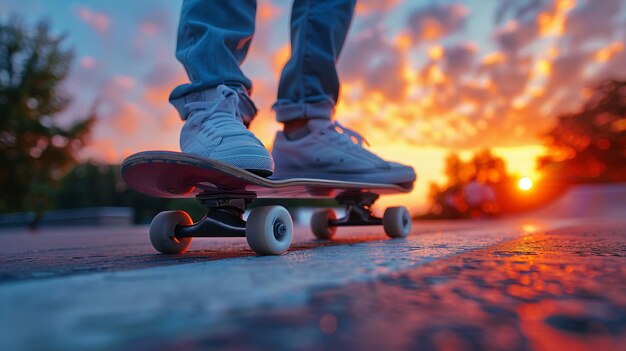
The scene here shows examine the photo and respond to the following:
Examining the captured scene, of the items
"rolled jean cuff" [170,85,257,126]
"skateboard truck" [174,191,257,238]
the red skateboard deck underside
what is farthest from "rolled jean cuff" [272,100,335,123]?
"skateboard truck" [174,191,257,238]

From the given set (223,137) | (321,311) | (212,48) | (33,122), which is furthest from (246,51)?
(33,122)

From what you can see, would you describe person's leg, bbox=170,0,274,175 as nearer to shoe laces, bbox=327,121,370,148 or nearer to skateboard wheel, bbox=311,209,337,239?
shoe laces, bbox=327,121,370,148

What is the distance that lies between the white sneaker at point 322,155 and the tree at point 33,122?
11476 mm

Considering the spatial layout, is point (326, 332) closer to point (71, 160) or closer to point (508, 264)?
point (508, 264)

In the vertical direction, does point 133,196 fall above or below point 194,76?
above

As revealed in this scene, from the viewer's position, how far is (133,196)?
29.1 metres

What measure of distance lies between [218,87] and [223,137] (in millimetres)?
197

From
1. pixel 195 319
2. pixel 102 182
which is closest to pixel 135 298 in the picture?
pixel 195 319

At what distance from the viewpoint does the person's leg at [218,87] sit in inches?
52.2

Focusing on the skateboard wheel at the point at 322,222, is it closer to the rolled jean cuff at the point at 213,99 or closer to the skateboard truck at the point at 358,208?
the skateboard truck at the point at 358,208

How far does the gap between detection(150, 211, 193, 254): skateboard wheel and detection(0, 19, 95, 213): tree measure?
11.6 m

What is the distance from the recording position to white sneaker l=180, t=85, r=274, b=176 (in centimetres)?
130

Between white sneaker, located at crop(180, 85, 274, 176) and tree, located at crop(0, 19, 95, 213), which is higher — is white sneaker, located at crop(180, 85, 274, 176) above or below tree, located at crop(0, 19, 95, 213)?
below

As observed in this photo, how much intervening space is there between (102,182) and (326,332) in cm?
3628
